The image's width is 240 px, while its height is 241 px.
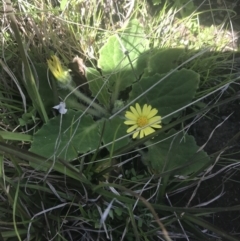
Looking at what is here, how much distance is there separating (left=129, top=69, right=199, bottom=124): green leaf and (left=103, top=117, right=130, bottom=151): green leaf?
7 cm

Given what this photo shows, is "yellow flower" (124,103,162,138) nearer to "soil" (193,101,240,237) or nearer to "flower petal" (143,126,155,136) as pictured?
"flower petal" (143,126,155,136)

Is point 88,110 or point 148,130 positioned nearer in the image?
point 148,130

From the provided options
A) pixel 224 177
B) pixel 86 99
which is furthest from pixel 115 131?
pixel 224 177

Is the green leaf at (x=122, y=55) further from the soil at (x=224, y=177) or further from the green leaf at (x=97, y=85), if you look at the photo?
the soil at (x=224, y=177)

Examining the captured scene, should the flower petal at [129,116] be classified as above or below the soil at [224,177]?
above

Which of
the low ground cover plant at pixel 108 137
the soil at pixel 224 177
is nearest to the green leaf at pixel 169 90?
→ the low ground cover plant at pixel 108 137

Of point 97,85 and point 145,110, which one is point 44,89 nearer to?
point 97,85

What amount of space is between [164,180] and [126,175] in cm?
12

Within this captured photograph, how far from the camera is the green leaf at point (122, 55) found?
3.32ft

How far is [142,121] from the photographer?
0.95m

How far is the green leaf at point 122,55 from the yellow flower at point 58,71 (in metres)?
0.09

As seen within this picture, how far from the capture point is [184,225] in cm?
94

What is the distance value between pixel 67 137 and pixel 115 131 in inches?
4.3

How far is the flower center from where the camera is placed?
95cm
